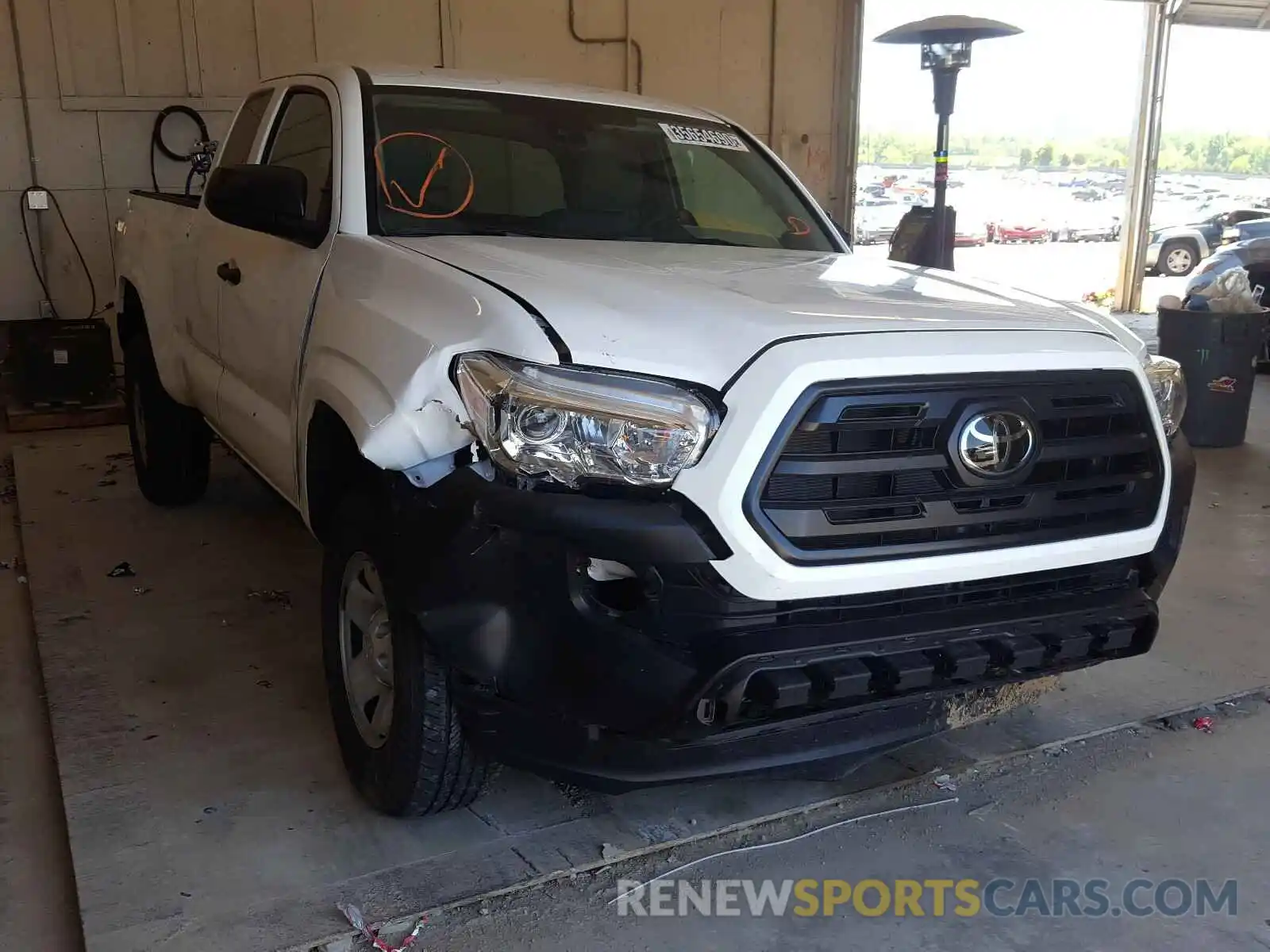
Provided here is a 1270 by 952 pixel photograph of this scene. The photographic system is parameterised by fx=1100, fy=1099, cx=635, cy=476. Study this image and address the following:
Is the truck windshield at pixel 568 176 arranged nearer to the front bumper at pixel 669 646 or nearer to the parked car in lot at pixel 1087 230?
the front bumper at pixel 669 646

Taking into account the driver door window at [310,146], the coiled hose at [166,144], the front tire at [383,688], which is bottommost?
the front tire at [383,688]

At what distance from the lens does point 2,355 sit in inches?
301

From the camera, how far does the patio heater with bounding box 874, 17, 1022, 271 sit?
6832mm

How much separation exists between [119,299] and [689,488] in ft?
12.6

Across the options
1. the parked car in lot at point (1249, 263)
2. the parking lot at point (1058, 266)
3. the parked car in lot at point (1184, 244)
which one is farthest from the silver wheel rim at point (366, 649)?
the parked car in lot at point (1184, 244)

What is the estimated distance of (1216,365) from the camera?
250 inches

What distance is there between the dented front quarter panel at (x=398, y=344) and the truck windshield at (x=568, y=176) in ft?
1.04

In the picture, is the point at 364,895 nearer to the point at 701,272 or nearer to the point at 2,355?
the point at 701,272

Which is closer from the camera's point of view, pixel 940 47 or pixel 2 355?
pixel 940 47

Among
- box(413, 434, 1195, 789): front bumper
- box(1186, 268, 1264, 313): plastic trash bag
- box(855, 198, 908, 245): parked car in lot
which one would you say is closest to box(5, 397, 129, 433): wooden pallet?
box(413, 434, 1195, 789): front bumper

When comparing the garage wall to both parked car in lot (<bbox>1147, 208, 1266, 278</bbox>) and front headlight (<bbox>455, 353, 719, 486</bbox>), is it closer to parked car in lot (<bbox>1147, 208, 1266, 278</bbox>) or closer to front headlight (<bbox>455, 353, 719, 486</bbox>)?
front headlight (<bbox>455, 353, 719, 486</bbox>)

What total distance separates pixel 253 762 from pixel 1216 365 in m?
5.77

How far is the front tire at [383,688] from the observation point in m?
2.16

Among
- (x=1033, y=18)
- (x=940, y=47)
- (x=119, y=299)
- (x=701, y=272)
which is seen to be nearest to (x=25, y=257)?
(x=119, y=299)
